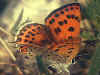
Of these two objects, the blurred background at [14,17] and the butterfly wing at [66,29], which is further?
the blurred background at [14,17]

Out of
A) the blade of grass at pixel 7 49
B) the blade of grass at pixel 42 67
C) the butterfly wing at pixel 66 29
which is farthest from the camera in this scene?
the blade of grass at pixel 7 49

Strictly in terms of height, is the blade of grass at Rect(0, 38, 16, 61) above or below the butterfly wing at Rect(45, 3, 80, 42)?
below

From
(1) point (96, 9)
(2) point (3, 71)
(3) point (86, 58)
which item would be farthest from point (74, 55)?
(2) point (3, 71)

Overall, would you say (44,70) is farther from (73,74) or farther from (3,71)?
(3,71)

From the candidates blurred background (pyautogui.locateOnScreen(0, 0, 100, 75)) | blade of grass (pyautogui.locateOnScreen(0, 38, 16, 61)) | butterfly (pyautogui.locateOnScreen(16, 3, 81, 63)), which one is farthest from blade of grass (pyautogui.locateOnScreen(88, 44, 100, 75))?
blade of grass (pyautogui.locateOnScreen(0, 38, 16, 61))

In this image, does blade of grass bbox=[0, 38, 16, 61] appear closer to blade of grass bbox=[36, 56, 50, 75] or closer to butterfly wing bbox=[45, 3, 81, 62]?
blade of grass bbox=[36, 56, 50, 75]

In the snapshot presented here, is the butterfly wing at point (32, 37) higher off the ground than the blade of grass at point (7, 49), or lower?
higher

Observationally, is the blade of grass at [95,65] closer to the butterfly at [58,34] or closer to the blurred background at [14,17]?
the butterfly at [58,34]

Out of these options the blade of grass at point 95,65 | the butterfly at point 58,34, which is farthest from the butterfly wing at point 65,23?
the blade of grass at point 95,65
